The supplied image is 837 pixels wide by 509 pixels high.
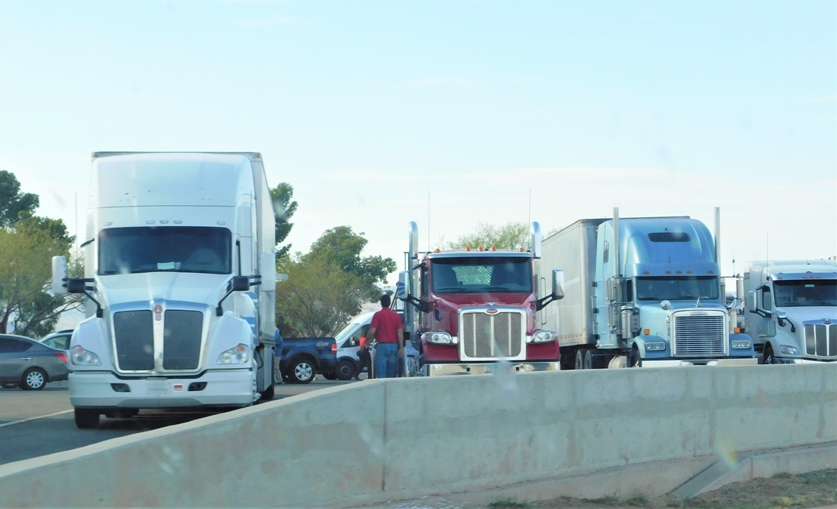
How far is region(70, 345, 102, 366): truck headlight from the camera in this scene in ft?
46.3

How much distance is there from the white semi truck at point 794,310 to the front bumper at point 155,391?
1543cm

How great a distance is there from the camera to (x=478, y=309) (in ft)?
61.2

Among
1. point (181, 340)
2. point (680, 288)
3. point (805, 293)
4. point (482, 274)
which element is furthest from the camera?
point (805, 293)

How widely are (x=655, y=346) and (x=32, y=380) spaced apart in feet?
52.8

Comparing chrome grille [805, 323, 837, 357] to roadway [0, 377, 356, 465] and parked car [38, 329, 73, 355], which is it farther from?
parked car [38, 329, 73, 355]

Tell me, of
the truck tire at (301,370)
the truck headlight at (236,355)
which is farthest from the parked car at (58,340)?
the truck headlight at (236,355)

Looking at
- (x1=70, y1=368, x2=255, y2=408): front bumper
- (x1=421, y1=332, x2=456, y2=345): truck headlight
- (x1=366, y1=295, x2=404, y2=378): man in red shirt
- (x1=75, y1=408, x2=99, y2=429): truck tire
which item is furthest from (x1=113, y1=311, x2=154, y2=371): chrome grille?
(x1=421, y1=332, x2=456, y2=345): truck headlight

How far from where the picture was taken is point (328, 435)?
7.65 meters

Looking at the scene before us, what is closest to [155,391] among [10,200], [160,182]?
[160,182]

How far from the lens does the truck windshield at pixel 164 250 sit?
15328mm

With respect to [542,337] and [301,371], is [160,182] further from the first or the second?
[301,371]

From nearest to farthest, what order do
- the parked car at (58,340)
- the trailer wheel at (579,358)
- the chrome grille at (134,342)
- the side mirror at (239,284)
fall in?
the chrome grille at (134,342)
the side mirror at (239,284)
the trailer wheel at (579,358)
the parked car at (58,340)

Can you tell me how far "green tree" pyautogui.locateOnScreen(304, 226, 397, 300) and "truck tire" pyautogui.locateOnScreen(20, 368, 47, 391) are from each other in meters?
72.6

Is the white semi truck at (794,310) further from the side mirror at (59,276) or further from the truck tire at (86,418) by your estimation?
the side mirror at (59,276)
